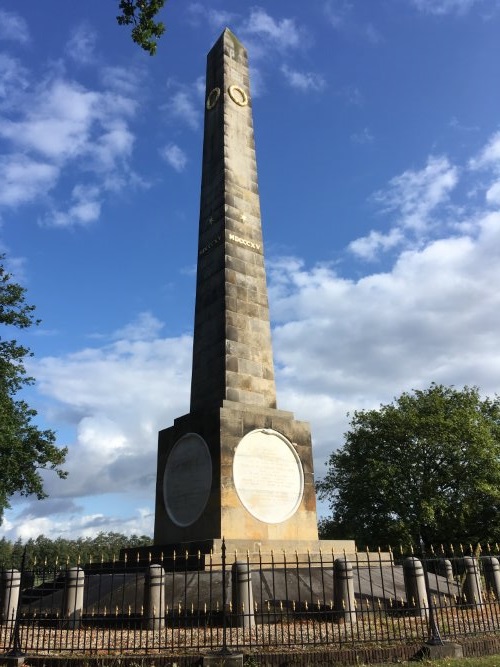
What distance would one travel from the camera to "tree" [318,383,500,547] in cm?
3006

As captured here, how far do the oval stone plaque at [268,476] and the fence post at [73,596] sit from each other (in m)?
3.86

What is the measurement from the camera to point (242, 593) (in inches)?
350

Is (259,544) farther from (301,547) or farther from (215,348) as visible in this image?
(215,348)

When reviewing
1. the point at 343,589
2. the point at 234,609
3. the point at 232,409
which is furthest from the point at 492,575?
the point at 232,409

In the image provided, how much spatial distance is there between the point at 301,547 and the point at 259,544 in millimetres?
1225

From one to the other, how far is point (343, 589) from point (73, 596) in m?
4.82

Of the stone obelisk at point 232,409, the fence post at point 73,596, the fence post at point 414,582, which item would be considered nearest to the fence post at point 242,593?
the stone obelisk at point 232,409

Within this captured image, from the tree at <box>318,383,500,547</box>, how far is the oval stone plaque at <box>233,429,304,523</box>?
61.2 feet

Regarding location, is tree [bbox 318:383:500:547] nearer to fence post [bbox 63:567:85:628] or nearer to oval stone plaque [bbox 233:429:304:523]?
oval stone plaque [bbox 233:429:304:523]

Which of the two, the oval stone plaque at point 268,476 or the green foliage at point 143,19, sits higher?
the green foliage at point 143,19

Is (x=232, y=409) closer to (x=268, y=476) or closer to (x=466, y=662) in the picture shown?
(x=268, y=476)

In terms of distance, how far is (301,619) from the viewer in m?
9.14

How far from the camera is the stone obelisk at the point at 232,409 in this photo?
12.3 metres

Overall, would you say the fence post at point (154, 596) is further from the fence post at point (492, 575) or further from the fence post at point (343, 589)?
the fence post at point (492, 575)
